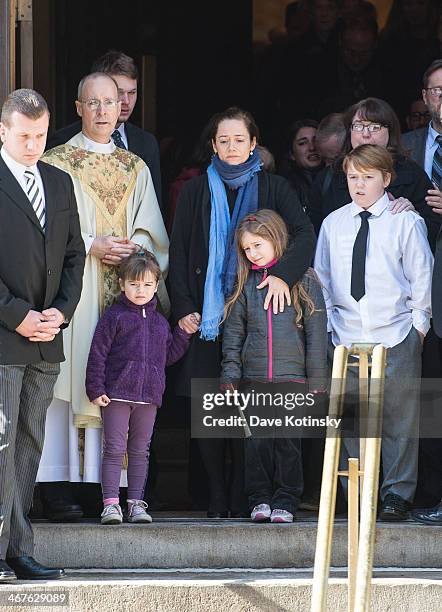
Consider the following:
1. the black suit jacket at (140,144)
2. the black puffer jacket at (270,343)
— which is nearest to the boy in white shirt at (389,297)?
the black puffer jacket at (270,343)

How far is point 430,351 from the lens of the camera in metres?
6.39

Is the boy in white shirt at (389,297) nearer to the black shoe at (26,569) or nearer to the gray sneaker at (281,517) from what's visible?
the gray sneaker at (281,517)

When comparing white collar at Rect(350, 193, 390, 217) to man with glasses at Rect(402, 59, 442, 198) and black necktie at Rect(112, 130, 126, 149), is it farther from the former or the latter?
black necktie at Rect(112, 130, 126, 149)

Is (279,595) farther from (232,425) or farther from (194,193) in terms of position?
(194,193)

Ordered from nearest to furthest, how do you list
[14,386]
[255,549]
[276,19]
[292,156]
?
[14,386], [255,549], [292,156], [276,19]

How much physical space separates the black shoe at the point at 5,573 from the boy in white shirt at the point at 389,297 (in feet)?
4.99

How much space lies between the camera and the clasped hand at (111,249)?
593cm

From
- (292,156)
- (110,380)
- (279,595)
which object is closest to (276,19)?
(292,156)

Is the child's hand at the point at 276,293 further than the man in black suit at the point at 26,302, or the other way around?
the child's hand at the point at 276,293

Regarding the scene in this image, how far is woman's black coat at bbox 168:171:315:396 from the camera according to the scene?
6.04 metres

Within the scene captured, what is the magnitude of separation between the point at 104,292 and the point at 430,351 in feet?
4.81

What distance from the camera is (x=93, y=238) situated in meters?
5.98

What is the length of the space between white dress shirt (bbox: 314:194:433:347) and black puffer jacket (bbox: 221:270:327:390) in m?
0.13

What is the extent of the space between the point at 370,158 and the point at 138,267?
1.04 meters
